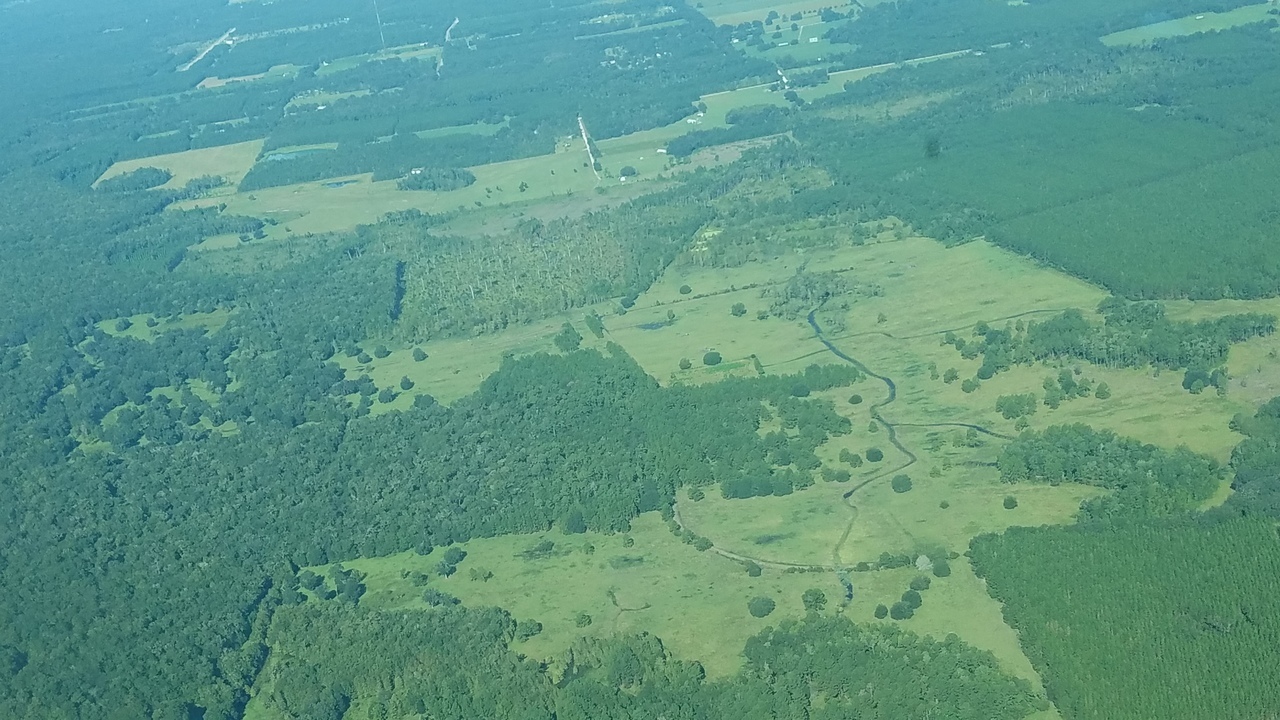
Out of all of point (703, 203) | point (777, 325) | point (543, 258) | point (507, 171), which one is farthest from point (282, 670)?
point (507, 171)

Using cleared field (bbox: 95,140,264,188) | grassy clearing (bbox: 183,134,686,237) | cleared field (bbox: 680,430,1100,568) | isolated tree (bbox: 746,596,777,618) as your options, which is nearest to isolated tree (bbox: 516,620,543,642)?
isolated tree (bbox: 746,596,777,618)

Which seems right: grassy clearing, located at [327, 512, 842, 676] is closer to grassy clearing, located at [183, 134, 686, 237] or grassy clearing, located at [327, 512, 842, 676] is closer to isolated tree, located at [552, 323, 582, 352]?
isolated tree, located at [552, 323, 582, 352]

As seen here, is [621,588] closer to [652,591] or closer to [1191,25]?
[652,591]

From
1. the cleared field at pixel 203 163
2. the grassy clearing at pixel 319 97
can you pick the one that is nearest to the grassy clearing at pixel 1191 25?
the grassy clearing at pixel 319 97

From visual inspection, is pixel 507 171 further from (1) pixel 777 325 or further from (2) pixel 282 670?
(2) pixel 282 670

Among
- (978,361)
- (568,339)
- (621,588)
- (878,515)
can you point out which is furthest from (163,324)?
(878,515)

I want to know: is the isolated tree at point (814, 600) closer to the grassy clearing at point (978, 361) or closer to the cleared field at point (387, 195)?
the grassy clearing at point (978, 361)

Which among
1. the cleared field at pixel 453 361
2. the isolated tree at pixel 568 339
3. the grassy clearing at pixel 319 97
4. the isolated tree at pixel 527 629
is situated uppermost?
the isolated tree at pixel 527 629
